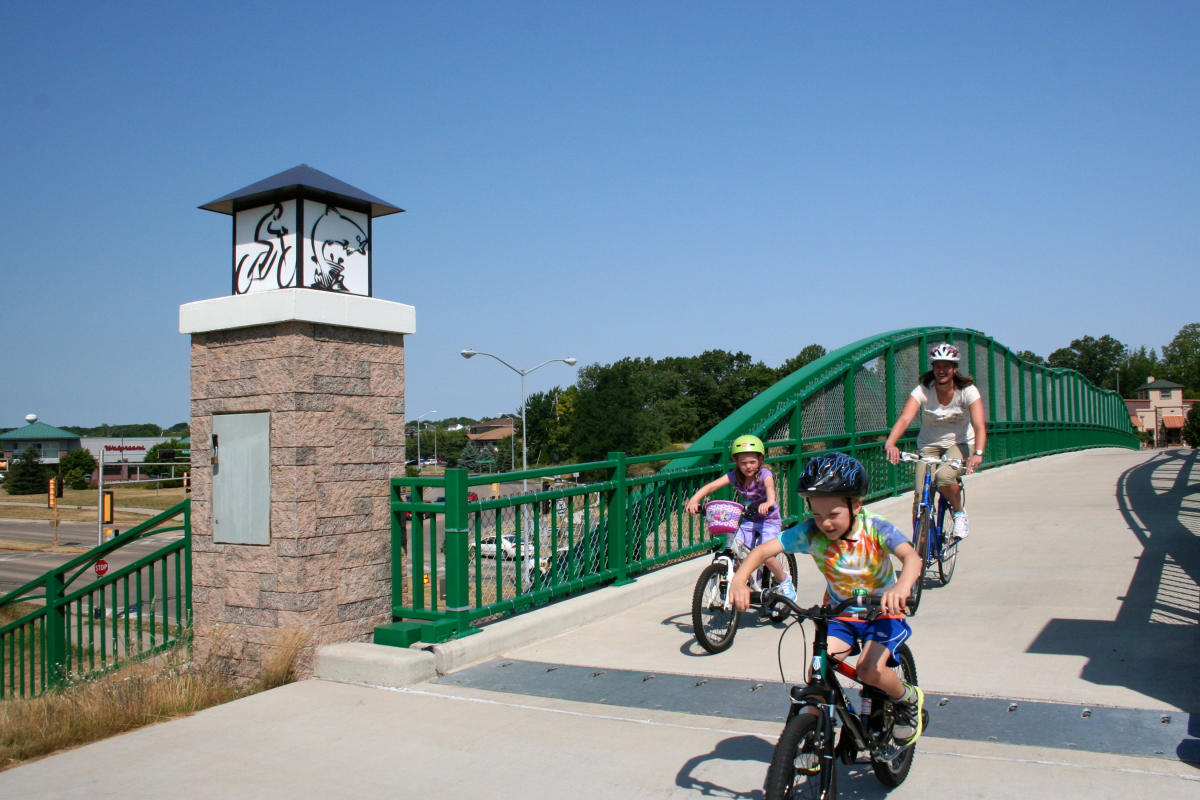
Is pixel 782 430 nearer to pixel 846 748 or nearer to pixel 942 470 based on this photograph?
pixel 942 470

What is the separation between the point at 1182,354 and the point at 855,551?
547 ft

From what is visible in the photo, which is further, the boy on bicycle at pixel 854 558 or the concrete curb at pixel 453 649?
the concrete curb at pixel 453 649

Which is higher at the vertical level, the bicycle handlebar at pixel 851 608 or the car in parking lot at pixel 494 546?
the bicycle handlebar at pixel 851 608

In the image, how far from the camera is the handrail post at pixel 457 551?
5.52 m

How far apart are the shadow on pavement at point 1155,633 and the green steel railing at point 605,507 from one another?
2992 millimetres

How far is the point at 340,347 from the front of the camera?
5793 millimetres

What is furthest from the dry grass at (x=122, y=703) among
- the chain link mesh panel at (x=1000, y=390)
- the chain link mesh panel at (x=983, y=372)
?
the chain link mesh panel at (x=1000, y=390)

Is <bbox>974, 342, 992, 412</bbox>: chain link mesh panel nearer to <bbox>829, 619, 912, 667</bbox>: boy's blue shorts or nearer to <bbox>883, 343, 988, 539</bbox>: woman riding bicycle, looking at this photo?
<bbox>883, 343, 988, 539</bbox>: woman riding bicycle

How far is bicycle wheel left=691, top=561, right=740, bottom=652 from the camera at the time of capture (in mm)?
5730

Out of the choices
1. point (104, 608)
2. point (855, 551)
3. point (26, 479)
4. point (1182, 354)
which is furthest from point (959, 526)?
point (1182, 354)

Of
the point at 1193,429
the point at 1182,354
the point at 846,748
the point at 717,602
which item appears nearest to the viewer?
the point at 846,748

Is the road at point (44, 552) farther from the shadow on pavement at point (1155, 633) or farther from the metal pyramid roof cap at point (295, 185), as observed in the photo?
the shadow on pavement at point (1155, 633)

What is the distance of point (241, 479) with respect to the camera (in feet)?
18.8

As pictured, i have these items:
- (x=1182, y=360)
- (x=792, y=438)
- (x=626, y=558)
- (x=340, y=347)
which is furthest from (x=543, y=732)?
(x=1182, y=360)
